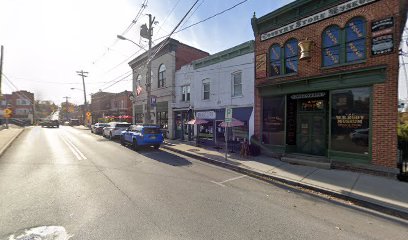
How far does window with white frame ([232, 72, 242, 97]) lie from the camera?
575 inches

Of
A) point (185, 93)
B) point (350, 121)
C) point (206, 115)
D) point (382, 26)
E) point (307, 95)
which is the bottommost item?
point (350, 121)

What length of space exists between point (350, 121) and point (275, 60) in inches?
199

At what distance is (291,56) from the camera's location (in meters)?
11.7

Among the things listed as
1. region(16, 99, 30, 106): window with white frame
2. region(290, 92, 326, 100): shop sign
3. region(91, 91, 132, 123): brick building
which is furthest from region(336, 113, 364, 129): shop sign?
region(16, 99, 30, 106): window with white frame

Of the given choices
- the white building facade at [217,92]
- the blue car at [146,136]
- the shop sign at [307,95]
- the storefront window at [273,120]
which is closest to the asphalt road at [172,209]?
the storefront window at [273,120]

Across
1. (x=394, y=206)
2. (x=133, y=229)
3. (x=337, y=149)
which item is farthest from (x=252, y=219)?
(x=337, y=149)

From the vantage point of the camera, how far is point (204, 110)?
17.4 metres

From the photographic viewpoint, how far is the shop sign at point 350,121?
921 cm

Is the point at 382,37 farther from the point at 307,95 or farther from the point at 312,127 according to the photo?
A: the point at 312,127

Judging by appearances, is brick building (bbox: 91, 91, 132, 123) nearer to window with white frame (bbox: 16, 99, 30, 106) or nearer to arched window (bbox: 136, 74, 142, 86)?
arched window (bbox: 136, 74, 142, 86)

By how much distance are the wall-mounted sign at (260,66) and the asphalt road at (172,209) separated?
696cm

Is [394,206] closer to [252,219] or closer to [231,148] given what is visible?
[252,219]

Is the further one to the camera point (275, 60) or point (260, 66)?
point (260, 66)

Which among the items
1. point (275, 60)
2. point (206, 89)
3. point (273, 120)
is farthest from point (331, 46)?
point (206, 89)
